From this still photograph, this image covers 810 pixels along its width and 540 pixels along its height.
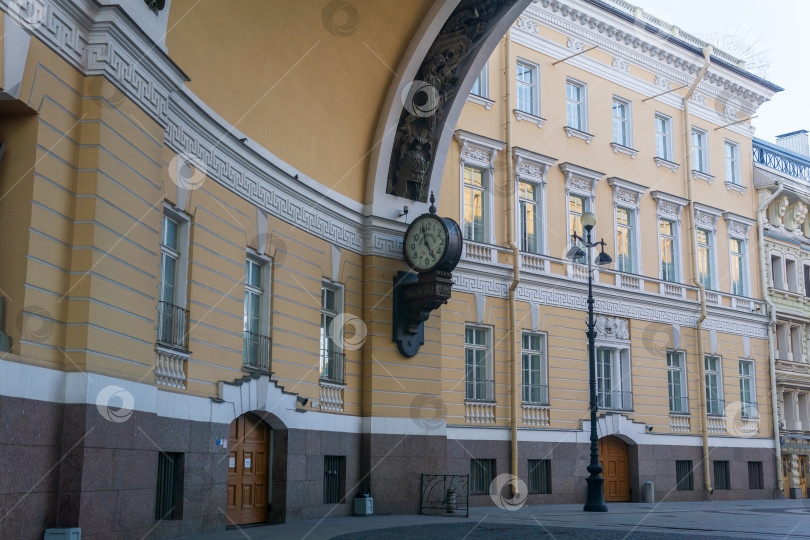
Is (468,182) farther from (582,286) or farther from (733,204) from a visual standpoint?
(733,204)

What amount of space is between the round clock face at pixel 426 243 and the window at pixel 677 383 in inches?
516

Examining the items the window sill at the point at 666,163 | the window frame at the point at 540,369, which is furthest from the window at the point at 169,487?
the window sill at the point at 666,163

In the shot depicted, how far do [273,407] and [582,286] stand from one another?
13.3 meters

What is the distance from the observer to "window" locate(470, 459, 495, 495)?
75.8 ft

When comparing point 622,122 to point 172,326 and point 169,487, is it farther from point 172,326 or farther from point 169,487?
point 169,487

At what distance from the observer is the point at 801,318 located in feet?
115

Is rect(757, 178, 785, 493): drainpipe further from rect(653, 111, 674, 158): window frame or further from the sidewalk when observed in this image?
the sidewalk

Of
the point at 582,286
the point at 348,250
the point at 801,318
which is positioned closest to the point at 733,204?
the point at 801,318

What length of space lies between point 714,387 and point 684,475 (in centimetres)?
382

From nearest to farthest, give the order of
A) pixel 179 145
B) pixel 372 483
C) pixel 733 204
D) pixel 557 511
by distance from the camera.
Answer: pixel 179 145 → pixel 372 483 → pixel 557 511 → pixel 733 204

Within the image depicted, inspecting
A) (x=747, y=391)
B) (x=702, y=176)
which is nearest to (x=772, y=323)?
(x=747, y=391)

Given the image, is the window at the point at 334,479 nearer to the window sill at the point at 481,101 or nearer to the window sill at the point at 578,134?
the window sill at the point at 481,101

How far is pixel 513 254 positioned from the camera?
25078 mm

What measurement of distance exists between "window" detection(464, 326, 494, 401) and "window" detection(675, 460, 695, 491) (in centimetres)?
884
